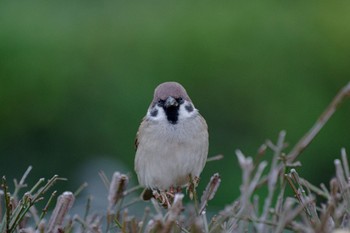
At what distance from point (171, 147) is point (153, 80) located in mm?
1996

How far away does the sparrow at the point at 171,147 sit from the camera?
262 centimetres

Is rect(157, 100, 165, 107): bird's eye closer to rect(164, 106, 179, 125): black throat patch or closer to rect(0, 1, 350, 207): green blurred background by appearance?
rect(164, 106, 179, 125): black throat patch

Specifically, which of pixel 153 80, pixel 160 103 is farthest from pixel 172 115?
pixel 153 80

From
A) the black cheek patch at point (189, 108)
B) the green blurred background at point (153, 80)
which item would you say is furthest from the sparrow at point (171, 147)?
the green blurred background at point (153, 80)

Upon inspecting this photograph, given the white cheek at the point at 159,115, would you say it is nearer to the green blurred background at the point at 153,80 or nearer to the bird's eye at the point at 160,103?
the bird's eye at the point at 160,103

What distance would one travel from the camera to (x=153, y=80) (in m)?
4.64

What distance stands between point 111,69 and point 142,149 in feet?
6.95

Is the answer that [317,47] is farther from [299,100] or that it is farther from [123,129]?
[123,129]

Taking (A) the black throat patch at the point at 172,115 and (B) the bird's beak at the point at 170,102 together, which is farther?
(A) the black throat patch at the point at 172,115

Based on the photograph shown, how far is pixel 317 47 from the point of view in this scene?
490 cm

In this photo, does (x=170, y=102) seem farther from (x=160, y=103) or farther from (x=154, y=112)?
(x=154, y=112)

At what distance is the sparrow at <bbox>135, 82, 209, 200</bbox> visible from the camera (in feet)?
8.61

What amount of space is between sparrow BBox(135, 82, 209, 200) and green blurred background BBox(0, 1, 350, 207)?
183 centimetres

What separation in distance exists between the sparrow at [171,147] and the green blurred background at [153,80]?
1.83 metres
